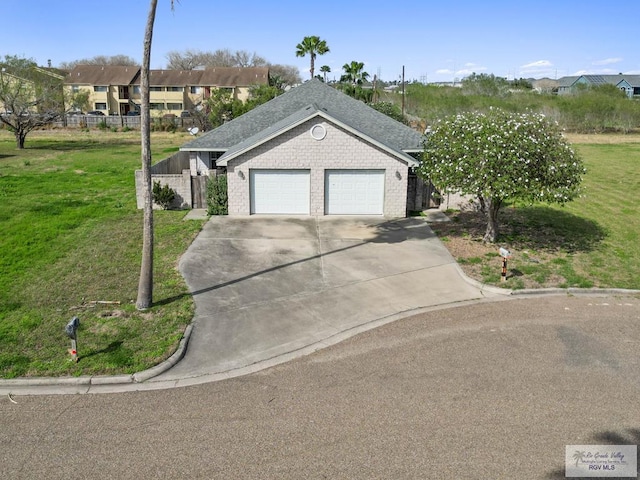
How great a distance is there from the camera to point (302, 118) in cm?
2169

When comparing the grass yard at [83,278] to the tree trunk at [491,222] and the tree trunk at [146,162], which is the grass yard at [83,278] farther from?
the tree trunk at [491,222]

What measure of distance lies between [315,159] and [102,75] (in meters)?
67.8

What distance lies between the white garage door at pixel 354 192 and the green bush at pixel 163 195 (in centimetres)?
671

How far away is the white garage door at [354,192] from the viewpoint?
2228 cm

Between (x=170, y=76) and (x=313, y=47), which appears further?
(x=170, y=76)

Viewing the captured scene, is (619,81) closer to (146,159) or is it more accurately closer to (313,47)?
(313,47)

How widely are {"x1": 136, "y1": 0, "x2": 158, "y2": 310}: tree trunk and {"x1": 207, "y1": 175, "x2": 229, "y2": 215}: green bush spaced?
9400mm

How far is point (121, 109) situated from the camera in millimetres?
80500

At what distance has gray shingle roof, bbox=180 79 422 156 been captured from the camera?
75.2 feet

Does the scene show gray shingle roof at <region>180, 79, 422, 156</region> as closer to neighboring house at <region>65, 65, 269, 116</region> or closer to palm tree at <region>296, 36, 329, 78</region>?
palm tree at <region>296, 36, 329, 78</region>

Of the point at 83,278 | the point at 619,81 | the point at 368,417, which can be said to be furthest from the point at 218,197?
the point at 619,81

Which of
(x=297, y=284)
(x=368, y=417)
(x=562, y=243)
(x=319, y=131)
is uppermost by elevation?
(x=319, y=131)

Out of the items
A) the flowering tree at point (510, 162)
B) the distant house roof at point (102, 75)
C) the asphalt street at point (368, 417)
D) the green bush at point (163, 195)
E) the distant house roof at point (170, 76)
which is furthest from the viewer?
the distant house roof at point (170, 76)

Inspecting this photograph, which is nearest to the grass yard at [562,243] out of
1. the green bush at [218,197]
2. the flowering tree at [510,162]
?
the flowering tree at [510,162]
